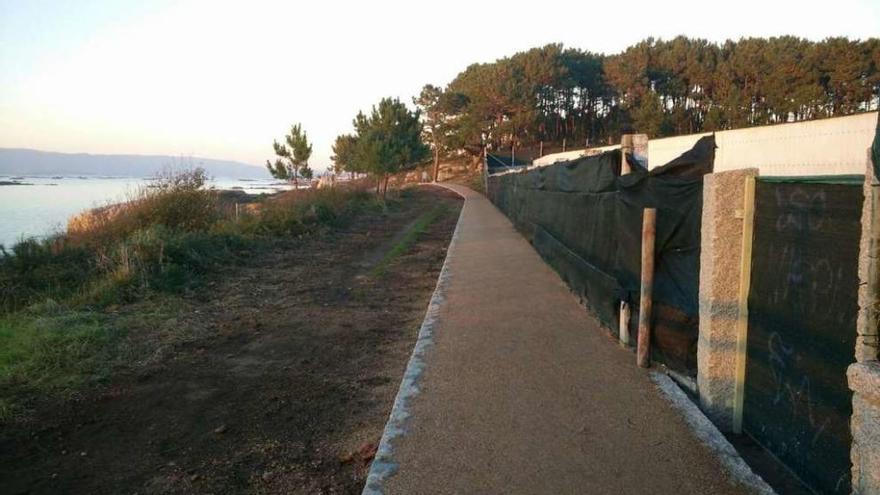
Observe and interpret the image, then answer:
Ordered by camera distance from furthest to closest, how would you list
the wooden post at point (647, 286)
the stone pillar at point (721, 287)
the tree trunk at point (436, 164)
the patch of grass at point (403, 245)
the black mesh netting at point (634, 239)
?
the tree trunk at point (436, 164), the patch of grass at point (403, 245), the wooden post at point (647, 286), the black mesh netting at point (634, 239), the stone pillar at point (721, 287)

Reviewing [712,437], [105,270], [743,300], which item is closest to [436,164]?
[105,270]

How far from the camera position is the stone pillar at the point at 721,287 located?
4.22 metres

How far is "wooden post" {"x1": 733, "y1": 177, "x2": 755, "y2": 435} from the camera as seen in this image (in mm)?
4090

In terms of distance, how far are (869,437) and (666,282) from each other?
296cm

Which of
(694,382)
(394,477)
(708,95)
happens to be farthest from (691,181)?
(708,95)

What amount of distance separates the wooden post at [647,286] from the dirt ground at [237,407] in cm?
226

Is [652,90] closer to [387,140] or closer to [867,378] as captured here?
[387,140]

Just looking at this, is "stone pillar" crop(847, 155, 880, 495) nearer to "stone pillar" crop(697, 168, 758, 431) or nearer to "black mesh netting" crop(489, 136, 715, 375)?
"stone pillar" crop(697, 168, 758, 431)

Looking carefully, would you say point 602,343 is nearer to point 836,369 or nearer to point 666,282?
point 666,282

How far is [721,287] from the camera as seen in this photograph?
4285 millimetres

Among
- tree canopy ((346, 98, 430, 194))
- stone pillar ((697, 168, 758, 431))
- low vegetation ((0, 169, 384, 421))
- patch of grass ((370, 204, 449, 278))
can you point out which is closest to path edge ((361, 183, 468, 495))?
stone pillar ((697, 168, 758, 431))

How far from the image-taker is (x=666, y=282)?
5496 millimetres

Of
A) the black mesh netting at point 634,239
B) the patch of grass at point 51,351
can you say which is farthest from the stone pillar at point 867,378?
the patch of grass at point 51,351

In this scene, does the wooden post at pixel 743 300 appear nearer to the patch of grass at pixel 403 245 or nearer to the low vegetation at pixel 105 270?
the low vegetation at pixel 105 270
